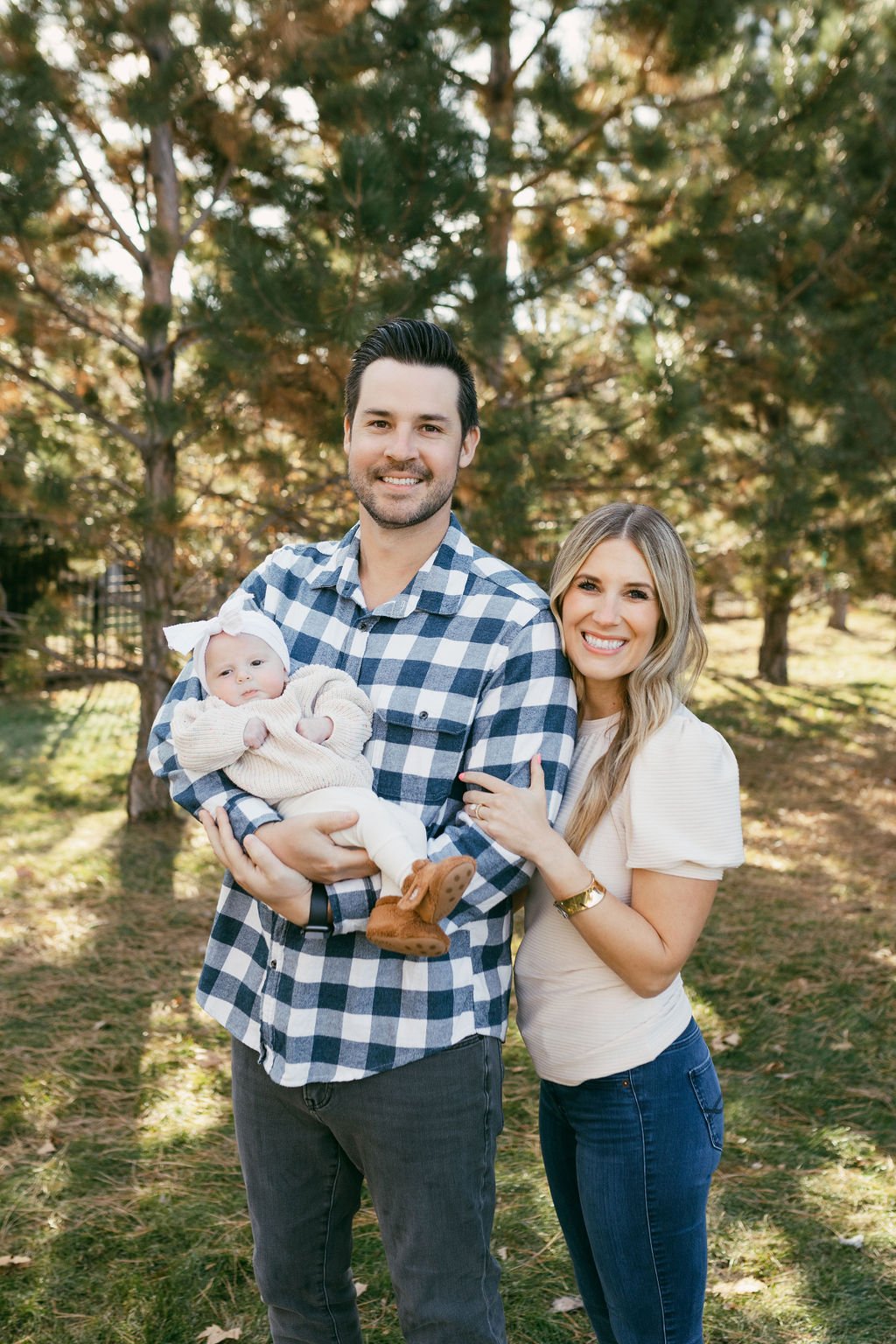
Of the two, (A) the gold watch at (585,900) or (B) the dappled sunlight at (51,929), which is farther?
(B) the dappled sunlight at (51,929)

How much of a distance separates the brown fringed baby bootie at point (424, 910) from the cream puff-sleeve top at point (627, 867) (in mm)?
Answer: 303

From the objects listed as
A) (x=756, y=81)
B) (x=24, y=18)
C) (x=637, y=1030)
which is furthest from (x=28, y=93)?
(x=637, y=1030)

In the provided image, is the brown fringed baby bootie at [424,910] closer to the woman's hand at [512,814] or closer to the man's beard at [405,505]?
the woman's hand at [512,814]

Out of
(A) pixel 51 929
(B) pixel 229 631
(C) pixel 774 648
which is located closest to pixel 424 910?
(B) pixel 229 631

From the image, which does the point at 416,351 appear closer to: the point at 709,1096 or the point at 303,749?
the point at 303,749

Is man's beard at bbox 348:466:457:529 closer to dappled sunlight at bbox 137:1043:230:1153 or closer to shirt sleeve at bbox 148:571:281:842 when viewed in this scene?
shirt sleeve at bbox 148:571:281:842

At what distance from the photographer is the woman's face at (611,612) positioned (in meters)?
1.76

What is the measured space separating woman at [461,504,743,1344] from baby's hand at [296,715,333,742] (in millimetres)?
255

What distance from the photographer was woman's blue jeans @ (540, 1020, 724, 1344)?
1676mm

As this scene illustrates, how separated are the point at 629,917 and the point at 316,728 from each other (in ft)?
1.96

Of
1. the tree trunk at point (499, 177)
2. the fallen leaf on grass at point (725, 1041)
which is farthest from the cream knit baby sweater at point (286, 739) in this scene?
the tree trunk at point (499, 177)

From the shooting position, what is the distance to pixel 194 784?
1863 millimetres

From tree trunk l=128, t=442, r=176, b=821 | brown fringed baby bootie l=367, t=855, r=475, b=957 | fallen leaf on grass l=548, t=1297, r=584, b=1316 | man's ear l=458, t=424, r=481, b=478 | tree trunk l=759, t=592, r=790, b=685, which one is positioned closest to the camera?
brown fringed baby bootie l=367, t=855, r=475, b=957

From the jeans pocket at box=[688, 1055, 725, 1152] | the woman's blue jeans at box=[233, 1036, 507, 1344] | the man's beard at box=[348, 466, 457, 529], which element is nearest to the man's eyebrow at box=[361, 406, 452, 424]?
the man's beard at box=[348, 466, 457, 529]
